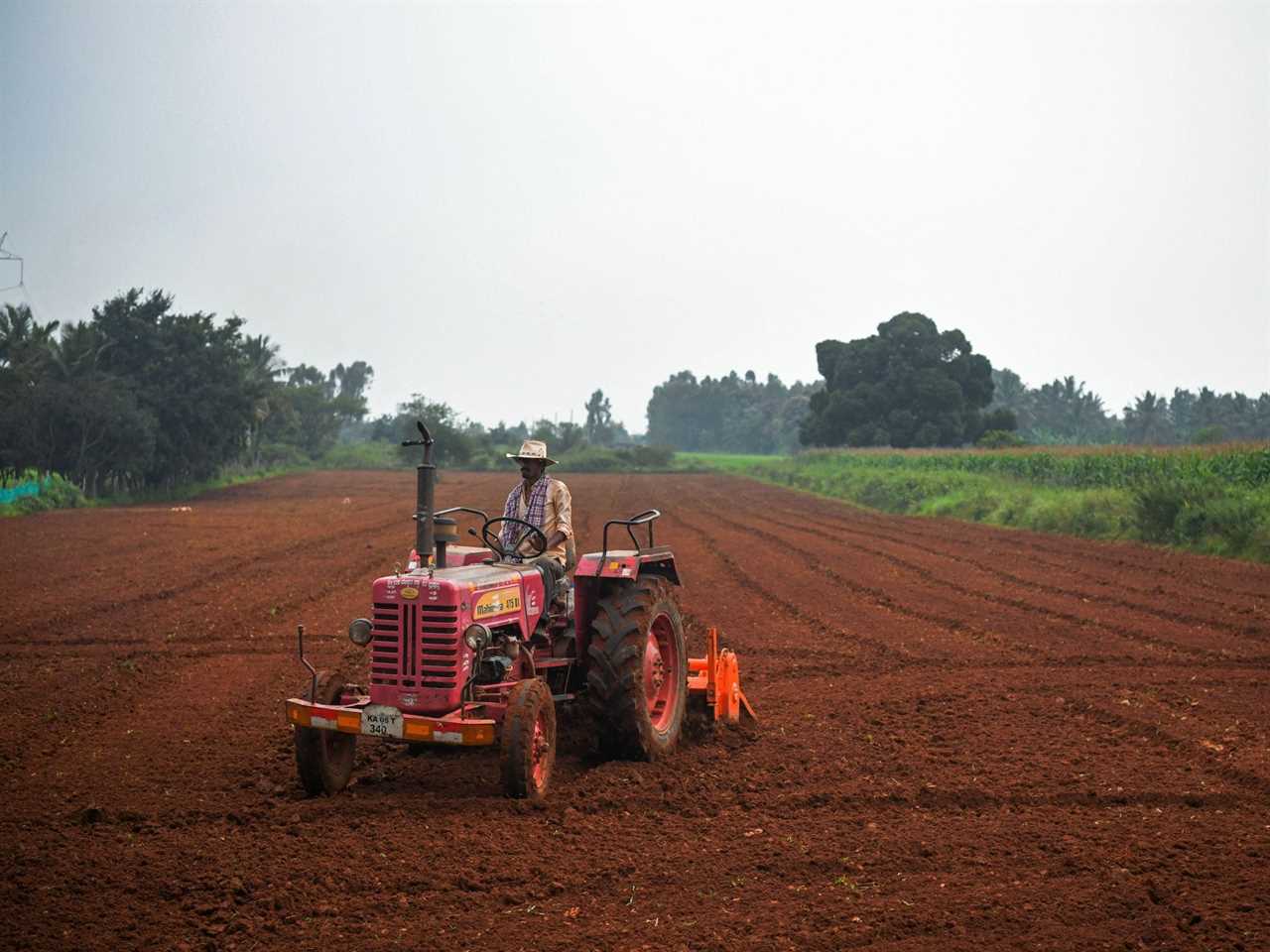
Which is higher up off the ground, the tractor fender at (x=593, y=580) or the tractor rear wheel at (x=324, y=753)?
the tractor fender at (x=593, y=580)

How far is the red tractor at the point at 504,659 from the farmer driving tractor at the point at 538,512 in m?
0.03

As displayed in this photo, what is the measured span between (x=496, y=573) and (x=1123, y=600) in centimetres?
970

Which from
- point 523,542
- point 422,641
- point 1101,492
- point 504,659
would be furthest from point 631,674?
point 1101,492

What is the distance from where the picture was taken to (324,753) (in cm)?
584

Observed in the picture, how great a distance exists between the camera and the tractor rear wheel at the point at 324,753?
5.75m

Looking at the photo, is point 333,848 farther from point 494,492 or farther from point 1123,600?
point 494,492

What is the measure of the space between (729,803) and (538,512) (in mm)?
2163

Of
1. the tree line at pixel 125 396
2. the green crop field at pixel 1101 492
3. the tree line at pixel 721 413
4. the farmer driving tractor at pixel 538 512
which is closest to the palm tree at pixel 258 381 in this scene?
the tree line at pixel 125 396

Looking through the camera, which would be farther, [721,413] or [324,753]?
[721,413]

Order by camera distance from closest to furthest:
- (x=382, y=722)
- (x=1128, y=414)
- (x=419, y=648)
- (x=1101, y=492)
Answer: (x=382, y=722) → (x=419, y=648) → (x=1101, y=492) → (x=1128, y=414)

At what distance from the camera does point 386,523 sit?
1044 inches

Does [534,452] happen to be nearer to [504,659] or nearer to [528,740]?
[504,659]

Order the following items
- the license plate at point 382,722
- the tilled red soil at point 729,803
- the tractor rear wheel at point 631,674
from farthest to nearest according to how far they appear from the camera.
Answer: the tractor rear wheel at point 631,674
the license plate at point 382,722
the tilled red soil at point 729,803

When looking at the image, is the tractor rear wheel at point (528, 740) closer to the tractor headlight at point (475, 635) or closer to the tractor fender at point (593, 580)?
the tractor headlight at point (475, 635)
